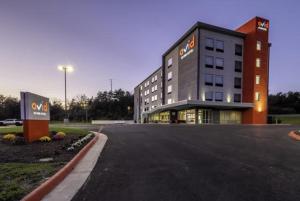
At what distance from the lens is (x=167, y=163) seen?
20.9ft

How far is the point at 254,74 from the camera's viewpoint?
126 feet

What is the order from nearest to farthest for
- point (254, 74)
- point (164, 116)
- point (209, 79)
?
point (254, 74)
point (209, 79)
point (164, 116)

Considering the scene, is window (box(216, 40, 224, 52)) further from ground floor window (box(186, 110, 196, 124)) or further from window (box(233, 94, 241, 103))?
ground floor window (box(186, 110, 196, 124))

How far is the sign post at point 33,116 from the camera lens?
9.68 metres

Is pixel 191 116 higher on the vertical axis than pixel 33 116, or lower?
lower

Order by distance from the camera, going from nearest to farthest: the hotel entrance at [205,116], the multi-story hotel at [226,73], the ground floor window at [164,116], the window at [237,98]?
the multi-story hotel at [226,73] < the hotel entrance at [205,116] < the window at [237,98] < the ground floor window at [164,116]

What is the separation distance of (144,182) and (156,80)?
5783 centimetres

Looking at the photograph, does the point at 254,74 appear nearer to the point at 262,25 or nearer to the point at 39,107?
the point at 262,25

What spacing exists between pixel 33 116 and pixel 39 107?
110 cm

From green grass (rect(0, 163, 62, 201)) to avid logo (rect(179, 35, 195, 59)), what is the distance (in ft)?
126

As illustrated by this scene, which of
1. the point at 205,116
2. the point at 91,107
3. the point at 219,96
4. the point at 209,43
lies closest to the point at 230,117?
the point at 219,96

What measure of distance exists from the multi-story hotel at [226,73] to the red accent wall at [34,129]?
2910 cm

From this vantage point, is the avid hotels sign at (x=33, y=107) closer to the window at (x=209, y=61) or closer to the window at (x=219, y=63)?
the window at (x=209, y=61)

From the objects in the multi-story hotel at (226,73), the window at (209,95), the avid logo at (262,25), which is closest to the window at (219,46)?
the multi-story hotel at (226,73)
